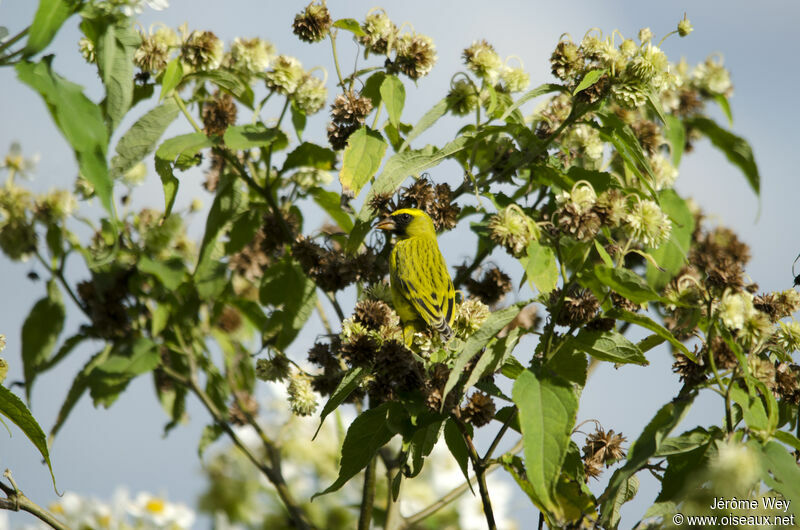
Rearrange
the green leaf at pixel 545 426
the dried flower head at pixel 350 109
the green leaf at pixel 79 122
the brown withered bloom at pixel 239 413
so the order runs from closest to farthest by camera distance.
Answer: the green leaf at pixel 79 122
the green leaf at pixel 545 426
the dried flower head at pixel 350 109
the brown withered bloom at pixel 239 413

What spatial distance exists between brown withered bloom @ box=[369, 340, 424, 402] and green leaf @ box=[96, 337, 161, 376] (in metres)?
0.84

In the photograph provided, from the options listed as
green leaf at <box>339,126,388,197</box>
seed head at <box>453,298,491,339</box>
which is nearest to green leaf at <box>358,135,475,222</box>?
green leaf at <box>339,126,388,197</box>

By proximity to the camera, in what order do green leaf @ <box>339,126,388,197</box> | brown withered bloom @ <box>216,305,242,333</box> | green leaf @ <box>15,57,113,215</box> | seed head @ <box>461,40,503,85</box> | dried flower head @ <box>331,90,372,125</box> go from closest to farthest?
1. green leaf @ <box>15,57,113,215</box>
2. green leaf @ <box>339,126,388,197</box>
3. dried flower head @ <box>331,90,372,125</box>
4. seed head @ <box>461,40,503,85</box>
5. brown withered bloom @ <box>216,305,242,333</box>

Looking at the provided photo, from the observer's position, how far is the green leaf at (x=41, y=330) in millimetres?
2061

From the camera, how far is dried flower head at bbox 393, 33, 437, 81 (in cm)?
168

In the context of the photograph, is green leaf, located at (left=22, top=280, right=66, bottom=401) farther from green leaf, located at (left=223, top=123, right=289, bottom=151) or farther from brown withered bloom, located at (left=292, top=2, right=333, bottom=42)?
brown withered bloom, located at (left=292, top=2, right=333, bottom=42)

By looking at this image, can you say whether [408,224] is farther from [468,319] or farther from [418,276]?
[468,319]

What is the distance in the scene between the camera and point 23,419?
1260mm

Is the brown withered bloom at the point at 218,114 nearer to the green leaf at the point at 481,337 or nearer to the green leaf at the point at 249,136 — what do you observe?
the green leaf at the point at 249,136

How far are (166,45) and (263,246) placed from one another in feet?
1.72

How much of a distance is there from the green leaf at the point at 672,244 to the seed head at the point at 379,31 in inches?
26.9

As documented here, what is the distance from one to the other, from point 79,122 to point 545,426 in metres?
0.81

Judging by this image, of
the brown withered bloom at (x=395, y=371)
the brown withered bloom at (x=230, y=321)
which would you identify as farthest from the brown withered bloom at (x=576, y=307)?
the brown withered bloom at (x=230, y=321)

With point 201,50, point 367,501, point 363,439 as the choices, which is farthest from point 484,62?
point 367,501
